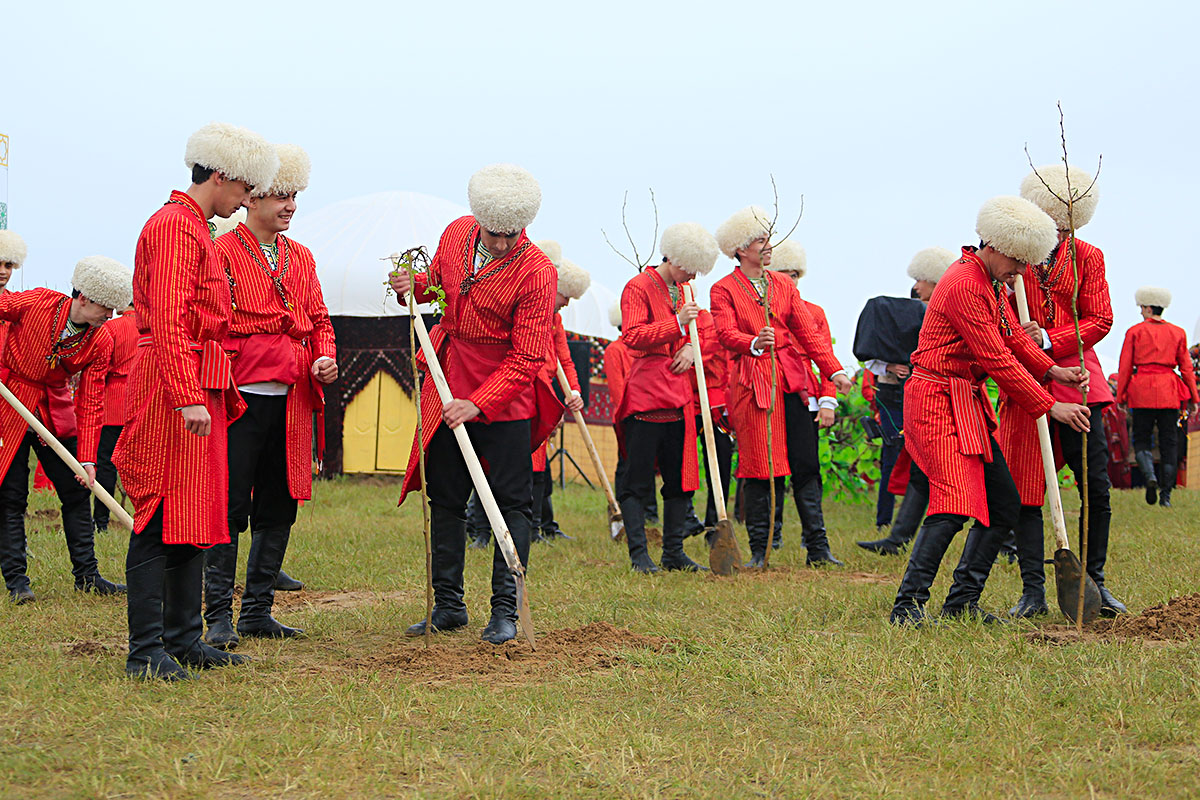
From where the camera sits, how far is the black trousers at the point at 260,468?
4.37 m

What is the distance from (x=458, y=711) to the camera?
3.28m

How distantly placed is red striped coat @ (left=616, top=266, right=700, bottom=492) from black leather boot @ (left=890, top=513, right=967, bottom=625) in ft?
6.61

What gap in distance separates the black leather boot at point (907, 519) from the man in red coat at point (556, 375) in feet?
6.98

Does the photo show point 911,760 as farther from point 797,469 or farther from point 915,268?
point 915,268

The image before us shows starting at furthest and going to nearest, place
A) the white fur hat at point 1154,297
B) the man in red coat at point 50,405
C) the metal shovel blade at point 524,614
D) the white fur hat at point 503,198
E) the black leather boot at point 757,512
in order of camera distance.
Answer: the white fur hat at point 1154,297 < the black leather boot at point 757,512 < the man in red coat at point 50,405 < the white fur hat at point 503,198 < the metal shovel blade at point 524,614

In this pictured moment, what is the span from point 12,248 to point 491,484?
138 inches

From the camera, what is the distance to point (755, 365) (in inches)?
268

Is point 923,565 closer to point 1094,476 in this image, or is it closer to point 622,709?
point 1094,476

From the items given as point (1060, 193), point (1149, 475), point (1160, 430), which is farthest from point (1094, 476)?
point (1160, 430)

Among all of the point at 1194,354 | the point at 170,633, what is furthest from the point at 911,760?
the point at 1194,354

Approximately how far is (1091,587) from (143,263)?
3.54 meters

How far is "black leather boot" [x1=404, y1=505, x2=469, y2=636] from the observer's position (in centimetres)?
461

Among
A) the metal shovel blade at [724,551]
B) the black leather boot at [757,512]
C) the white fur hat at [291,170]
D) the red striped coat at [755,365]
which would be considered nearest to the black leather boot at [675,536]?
the metal shovel blade at [724,551]

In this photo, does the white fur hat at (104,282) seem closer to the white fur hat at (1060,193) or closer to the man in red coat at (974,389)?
the man in red coat at (974,389)
